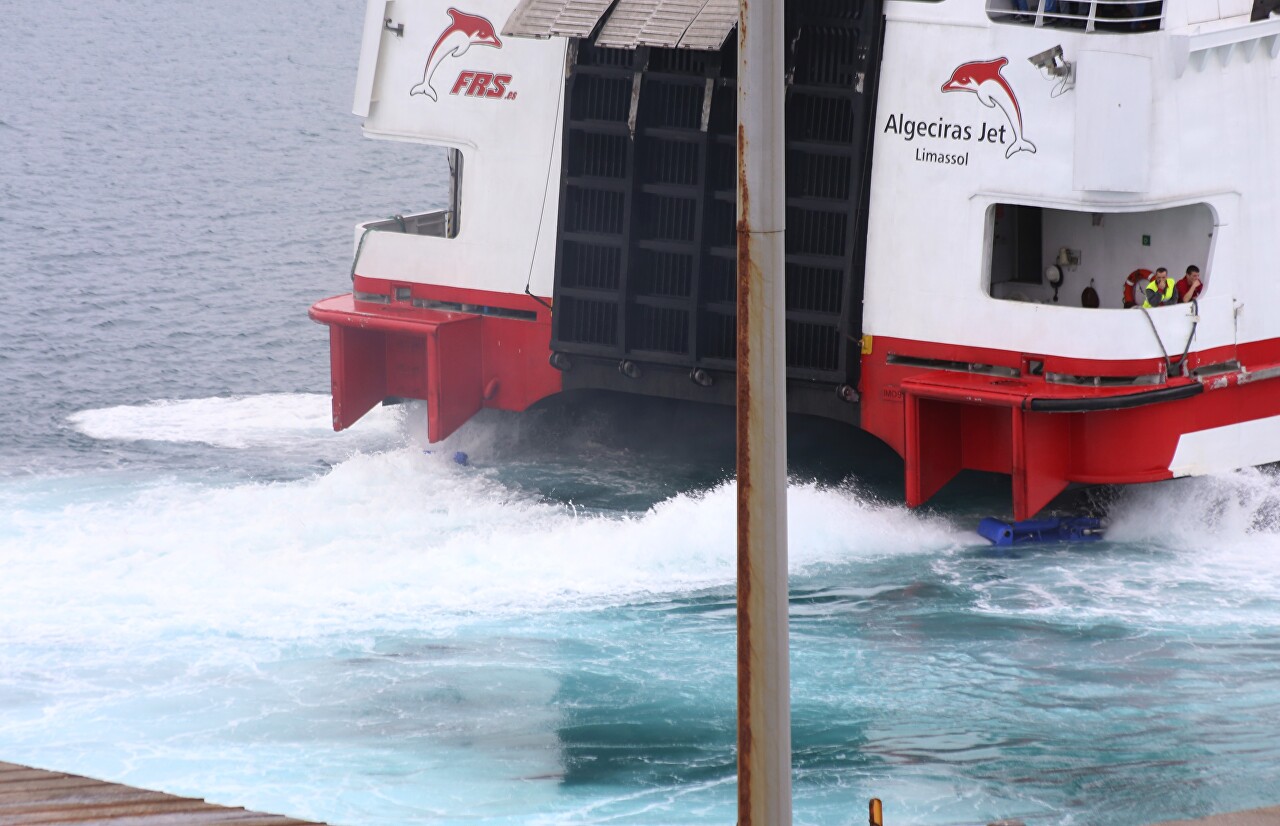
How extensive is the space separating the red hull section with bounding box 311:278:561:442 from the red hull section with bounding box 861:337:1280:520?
384cm

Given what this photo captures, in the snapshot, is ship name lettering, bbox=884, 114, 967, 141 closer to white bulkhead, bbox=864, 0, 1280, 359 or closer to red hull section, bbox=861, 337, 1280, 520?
white bulkhead, bbox=864, 0, 1280, 359

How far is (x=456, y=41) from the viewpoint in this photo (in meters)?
18.0

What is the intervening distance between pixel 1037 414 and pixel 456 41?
23.5 ft

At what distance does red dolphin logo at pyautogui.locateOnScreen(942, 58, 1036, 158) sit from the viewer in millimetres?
15234

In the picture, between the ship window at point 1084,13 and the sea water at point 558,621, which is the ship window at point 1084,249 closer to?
the ship window at point 1084,13

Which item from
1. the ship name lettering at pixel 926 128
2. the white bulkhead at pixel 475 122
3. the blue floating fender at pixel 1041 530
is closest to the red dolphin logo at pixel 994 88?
the ship name lettering at pixel 926 128

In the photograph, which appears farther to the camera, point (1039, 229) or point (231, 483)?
point (231, 483)

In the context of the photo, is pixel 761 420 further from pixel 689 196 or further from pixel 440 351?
pixel 440 351

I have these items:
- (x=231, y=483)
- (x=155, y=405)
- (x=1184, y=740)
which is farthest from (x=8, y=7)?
(x=1184, y=740)

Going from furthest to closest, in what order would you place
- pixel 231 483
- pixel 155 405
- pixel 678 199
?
1. pixel 155 405
2. pixel 231 483
3. pixel 678 199

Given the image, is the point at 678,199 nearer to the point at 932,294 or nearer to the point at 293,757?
the point at 932,294

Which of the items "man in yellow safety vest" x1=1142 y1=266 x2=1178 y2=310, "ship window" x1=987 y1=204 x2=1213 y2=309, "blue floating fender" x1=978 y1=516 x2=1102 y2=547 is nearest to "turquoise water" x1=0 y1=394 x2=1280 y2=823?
"blue floating fender" x1=978 y1=516 x2=1102 y2=547

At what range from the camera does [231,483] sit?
59.5 feet

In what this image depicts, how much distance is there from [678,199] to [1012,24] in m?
3.51
